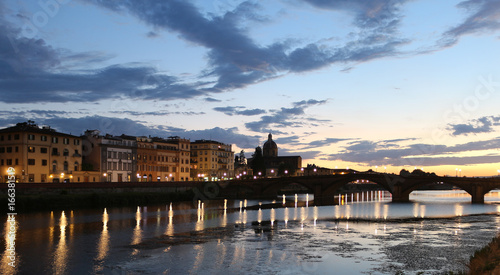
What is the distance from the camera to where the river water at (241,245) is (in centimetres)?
2484

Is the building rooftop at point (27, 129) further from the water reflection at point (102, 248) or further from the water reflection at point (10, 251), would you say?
the water reflection at point (102, 248)

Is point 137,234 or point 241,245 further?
point 137,234

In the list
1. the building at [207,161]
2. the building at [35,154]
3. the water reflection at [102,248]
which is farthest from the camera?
the building at [207,161]

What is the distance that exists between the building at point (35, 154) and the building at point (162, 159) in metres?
22.8

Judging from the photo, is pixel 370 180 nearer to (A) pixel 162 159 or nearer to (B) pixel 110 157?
(A) pixel 162 159

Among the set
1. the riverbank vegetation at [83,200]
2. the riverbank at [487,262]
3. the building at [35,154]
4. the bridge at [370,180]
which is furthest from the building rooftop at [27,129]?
the riverbank at [487,262]

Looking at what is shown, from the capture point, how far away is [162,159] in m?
120

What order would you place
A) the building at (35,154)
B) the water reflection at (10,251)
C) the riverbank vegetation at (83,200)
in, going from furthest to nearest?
the building at (35,154) < the riverbank vegetation at (83,200) < the water reflection at (10,251)

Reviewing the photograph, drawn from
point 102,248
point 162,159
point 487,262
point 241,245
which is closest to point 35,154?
point 162,159

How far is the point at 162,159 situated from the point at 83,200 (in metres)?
55.3

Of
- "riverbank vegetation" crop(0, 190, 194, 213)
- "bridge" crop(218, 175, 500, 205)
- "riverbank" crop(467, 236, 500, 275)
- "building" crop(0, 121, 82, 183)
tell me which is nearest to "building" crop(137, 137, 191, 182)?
"bridge" crop(218, 175, 500, 205)

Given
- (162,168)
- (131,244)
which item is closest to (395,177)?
(162,168)

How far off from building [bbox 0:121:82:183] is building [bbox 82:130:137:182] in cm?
662

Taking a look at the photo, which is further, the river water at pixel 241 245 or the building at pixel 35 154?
the building at pixel 35 154
